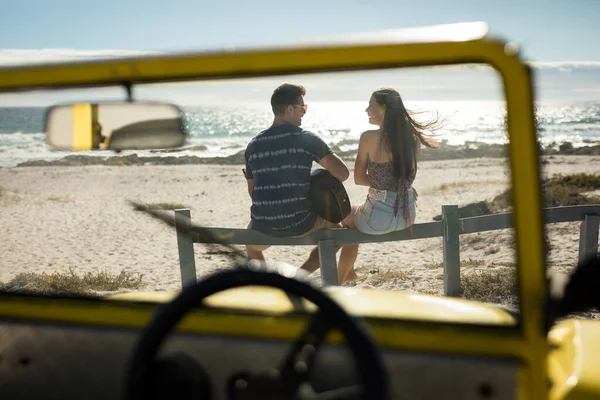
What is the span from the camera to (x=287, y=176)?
232 cm

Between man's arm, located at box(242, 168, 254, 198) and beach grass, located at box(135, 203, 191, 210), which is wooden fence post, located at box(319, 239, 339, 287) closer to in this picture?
man's arm, located at box(242, 168, 254, 198)

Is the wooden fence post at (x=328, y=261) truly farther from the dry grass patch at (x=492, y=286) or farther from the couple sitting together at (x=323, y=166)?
the dry grass patch at (x=492, y=286)

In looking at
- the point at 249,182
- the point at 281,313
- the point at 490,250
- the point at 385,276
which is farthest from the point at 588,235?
the point at 281,313

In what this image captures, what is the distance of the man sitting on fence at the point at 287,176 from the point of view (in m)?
2.25

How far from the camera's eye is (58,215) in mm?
2379

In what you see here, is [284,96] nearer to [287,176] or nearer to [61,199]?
[287,176]

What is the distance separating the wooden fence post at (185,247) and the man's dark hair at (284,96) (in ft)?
1.57

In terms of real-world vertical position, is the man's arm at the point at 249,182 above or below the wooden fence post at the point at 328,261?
above

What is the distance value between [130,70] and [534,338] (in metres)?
1.34

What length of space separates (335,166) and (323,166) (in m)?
0.07

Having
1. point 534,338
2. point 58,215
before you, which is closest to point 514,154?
point 534,338

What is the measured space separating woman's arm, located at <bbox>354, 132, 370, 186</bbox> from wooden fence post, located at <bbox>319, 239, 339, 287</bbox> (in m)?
0.37

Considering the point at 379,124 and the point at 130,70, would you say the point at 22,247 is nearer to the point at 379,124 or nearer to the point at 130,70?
the point at 130,70

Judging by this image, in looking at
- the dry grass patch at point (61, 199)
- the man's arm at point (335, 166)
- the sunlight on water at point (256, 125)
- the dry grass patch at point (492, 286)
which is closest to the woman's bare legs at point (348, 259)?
the man's arm at point (335, 166)
